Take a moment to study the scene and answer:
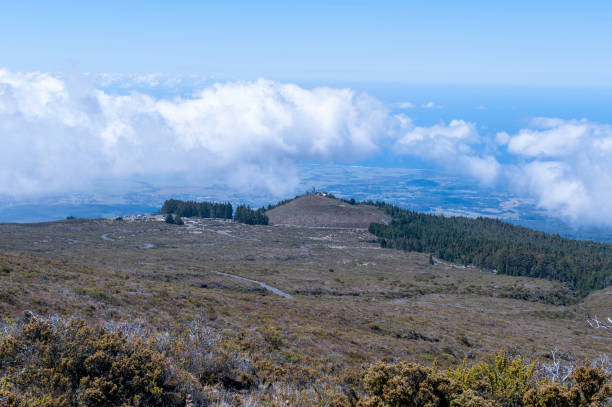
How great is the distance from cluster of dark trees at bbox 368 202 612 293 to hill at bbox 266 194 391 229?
19.5ft

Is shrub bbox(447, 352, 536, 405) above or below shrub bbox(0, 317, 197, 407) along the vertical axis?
below

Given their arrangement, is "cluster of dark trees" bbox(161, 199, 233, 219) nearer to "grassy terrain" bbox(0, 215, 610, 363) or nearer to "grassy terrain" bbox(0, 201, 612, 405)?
"grassy terrain" bbox(0, 215, 610, 363)

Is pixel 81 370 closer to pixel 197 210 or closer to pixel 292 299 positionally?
pixel 292 299

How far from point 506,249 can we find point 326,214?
4453cm

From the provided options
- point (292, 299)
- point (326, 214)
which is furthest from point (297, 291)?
point (326, 214)

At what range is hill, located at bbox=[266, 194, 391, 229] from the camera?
100 meters

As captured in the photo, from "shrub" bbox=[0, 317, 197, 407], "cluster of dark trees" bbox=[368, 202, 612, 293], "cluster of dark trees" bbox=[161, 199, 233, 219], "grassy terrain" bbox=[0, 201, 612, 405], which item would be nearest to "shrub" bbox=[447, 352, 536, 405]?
"grassy terrain" bbox=[0, 201, 612, 405]

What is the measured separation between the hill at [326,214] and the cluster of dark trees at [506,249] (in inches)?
234

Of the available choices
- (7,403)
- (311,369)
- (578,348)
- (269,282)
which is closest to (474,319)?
(578,348)

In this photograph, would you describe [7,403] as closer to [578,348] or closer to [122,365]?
[122,365]

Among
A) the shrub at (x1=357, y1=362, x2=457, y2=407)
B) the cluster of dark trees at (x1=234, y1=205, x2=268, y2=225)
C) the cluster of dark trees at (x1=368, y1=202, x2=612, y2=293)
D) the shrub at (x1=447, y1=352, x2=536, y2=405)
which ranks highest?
the shrub at (x1=357, y1=362, x2=457, y2=407)

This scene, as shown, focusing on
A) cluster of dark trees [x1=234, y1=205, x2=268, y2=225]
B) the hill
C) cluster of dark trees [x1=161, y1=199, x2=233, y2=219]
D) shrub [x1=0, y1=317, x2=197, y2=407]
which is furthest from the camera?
cluster of dark trees [x1=161, y1=199, x2=233, y2=219]

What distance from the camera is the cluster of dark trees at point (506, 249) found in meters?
68.6

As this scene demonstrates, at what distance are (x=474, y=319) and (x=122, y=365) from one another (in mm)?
29368
